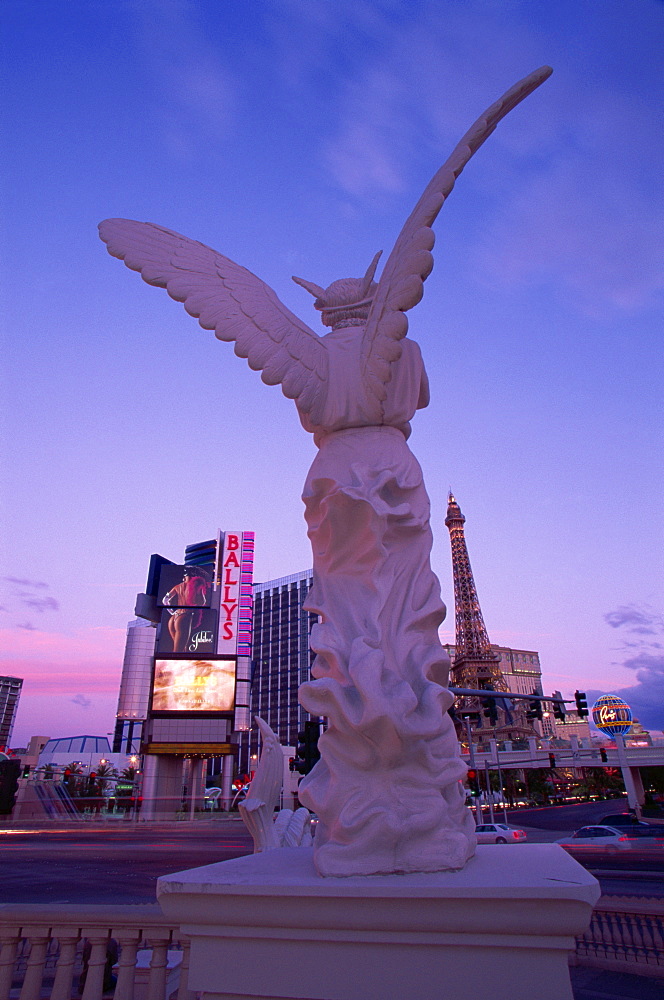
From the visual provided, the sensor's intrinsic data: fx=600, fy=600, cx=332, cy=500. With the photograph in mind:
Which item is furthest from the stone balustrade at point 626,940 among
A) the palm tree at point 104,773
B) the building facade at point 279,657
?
the building facade at point 279,657

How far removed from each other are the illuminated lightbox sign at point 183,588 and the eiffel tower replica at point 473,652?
3255 cm

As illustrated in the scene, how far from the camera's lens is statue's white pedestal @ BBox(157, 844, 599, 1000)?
212 centimetres

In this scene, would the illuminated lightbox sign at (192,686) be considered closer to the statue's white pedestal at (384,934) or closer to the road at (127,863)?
the road at (127,863)

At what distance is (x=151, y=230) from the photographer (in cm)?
425

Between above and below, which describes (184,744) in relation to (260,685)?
below

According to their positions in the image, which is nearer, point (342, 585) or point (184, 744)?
point (342, 585)

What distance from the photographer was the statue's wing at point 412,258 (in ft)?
11.0

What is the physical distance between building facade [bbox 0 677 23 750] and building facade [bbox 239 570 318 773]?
157ft

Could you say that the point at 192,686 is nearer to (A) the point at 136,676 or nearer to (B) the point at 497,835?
(B) the point at 497,835

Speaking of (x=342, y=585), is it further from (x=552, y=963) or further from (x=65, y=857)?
(x=65, y=857)

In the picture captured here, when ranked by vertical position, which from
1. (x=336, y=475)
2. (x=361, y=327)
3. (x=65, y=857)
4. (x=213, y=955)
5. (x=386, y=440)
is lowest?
(x=65, y=857)

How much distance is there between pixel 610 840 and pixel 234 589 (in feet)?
113

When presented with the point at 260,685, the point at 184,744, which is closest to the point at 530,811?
the point at 184,744

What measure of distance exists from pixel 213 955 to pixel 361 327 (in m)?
3.64
